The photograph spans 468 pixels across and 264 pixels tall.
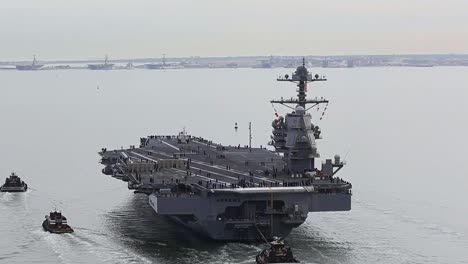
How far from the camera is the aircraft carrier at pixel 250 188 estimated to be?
39000mm

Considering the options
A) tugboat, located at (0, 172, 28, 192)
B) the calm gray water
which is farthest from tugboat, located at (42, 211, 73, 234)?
tugboat, located at (0, 172, 28, 192)

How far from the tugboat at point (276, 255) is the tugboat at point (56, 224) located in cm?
1122

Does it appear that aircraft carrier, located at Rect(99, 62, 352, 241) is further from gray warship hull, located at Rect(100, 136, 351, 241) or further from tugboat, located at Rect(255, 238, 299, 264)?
tugboat, located at Rect(255, 238, 299, 264)

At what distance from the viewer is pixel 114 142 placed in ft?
273

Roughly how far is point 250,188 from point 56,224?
1001cm

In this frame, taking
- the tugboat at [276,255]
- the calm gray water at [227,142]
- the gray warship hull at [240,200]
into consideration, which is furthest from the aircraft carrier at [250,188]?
the tugboat at [276,255]

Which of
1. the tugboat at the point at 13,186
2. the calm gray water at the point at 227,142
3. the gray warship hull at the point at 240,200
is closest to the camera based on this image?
the calm gray water at the point at 227,142

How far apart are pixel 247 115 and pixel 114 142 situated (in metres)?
37.3

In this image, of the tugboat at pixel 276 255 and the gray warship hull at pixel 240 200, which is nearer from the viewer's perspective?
the tugboat at pixel 276 255

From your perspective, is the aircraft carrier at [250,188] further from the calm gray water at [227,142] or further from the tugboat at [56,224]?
the tugboat at [56,224]

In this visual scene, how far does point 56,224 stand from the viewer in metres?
42.2

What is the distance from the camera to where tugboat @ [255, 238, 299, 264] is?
114 ft

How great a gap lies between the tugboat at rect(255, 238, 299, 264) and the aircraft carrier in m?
3.55

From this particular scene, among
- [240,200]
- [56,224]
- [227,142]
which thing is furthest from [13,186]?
[227,142]
